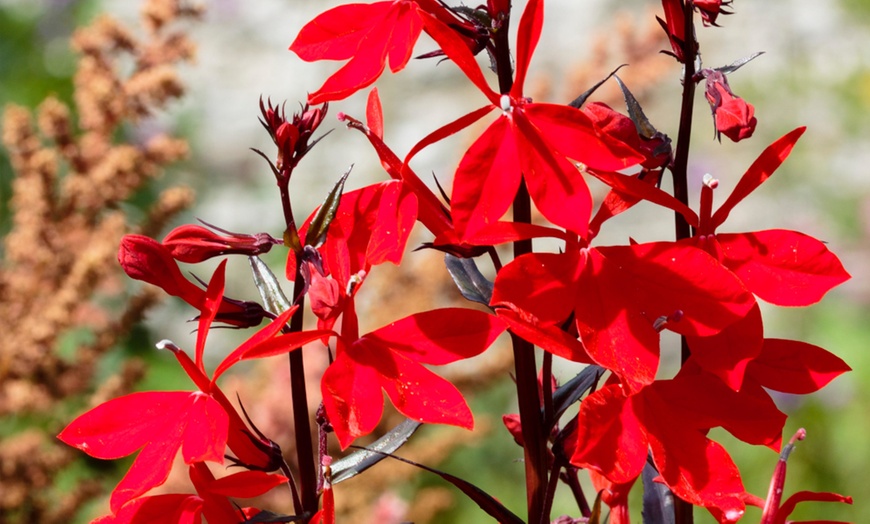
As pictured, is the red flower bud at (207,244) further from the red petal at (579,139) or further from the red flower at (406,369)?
the red petal at (579,139)

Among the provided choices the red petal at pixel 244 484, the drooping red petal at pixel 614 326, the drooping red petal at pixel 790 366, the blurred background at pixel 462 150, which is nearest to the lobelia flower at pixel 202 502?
the red petal at pixel 244 484

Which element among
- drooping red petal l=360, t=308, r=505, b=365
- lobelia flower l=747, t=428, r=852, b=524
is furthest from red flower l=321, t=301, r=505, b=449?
lobelia flower l=747, t=428, r=852, b=524

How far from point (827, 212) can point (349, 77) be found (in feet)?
10.0

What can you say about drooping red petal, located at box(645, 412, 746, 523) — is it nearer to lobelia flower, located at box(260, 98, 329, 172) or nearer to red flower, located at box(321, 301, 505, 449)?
red flower, located at box(321, 301, 505, 449)

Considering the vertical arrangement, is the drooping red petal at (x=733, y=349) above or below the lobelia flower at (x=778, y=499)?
above

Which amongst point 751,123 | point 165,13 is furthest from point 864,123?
point 751,123

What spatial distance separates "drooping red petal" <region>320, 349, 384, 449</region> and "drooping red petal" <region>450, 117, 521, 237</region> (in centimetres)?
10

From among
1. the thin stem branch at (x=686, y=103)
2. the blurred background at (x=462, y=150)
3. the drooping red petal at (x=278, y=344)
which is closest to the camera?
the drooping red petal at (x=278, y=344)

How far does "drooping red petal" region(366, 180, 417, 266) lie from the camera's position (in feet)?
2.00

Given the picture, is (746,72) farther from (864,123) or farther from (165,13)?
(165,13)

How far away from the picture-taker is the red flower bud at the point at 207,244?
0.67 metres

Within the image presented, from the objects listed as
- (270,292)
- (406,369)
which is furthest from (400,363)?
(270,292)

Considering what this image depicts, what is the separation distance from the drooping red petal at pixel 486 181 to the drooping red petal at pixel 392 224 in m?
0.04

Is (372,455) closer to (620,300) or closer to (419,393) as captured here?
(419,393)
